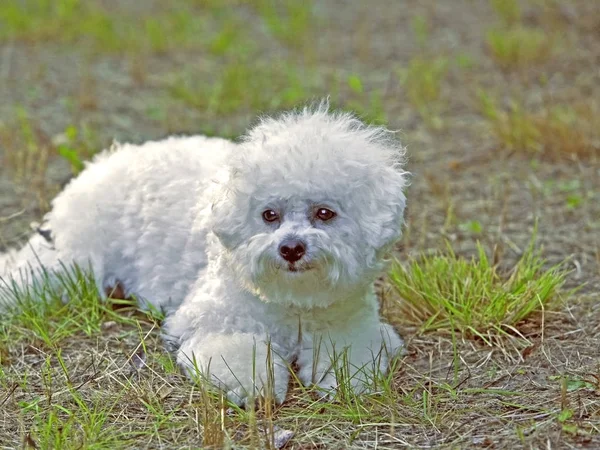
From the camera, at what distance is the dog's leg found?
3346mm

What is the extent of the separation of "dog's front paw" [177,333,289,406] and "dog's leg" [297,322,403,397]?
3.8 inches

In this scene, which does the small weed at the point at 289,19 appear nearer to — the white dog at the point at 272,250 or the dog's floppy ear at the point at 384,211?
the white dog at the point at 272,250

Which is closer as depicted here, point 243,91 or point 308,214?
point 308,214

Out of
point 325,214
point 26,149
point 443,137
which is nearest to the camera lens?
point 325,214

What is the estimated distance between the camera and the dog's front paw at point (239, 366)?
328 centimetres

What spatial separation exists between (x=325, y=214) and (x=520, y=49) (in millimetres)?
5174

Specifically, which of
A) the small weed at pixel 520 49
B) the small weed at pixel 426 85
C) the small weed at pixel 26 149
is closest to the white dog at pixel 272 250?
the small weed at pixel 26 149

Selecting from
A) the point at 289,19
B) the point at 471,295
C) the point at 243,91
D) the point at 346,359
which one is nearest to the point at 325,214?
the point at 346,359

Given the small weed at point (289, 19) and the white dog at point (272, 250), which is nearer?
the white dog at point (272, 250)

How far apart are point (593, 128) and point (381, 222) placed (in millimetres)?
3287

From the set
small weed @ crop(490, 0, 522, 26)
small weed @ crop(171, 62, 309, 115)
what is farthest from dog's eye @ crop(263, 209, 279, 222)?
small weed @ crop(490, 0, 522, 26)

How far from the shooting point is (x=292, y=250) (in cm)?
310

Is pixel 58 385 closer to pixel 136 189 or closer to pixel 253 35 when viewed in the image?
pixel 136 189

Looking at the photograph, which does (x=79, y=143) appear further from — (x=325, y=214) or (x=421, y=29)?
(x=421, y=29)
